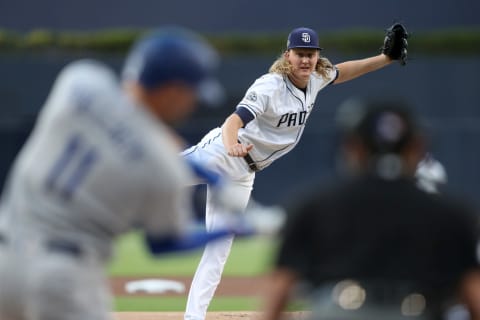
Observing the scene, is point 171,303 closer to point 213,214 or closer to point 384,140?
point 213,214

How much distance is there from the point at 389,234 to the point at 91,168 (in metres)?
0.99

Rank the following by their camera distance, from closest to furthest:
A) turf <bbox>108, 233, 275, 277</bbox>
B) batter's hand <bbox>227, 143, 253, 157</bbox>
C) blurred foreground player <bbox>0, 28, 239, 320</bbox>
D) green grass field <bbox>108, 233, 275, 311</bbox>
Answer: blurred foreground player <bbox>0, 28, 239, 320</bbox>, batter's hand <bbox>227, 143, 253, 157</bbox>, green grass field <bbox>108, 233, 275, 311</bbox>, turf <bbox>108, 233, 275, 277</bbox>

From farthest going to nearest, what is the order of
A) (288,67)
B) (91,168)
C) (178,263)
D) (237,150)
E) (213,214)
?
(178,263) < (288,67) < (213,214) < (237,150) < (91,168)

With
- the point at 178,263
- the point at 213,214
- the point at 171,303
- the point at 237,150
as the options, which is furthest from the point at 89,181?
the point at 178,263

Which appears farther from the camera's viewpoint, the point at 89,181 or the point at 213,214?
the point at 213,214

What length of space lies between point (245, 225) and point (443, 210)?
101 cm

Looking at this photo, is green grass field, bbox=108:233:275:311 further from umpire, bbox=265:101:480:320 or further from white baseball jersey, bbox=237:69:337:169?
umpire, bbox=265:101:480:320

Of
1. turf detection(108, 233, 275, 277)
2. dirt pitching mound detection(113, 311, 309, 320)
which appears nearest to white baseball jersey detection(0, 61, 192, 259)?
dirt pitching mound detection(113, 311, 309, 320)

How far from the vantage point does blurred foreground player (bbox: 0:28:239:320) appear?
3705mm

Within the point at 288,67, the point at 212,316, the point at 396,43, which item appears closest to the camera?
the point at 288,67

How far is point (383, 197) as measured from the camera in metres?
3.61

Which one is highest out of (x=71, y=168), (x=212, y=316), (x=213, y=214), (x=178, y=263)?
(x=71, y=168)

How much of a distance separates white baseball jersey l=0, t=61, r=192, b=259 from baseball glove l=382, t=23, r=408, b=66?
5.74m

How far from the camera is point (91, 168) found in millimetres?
3707
